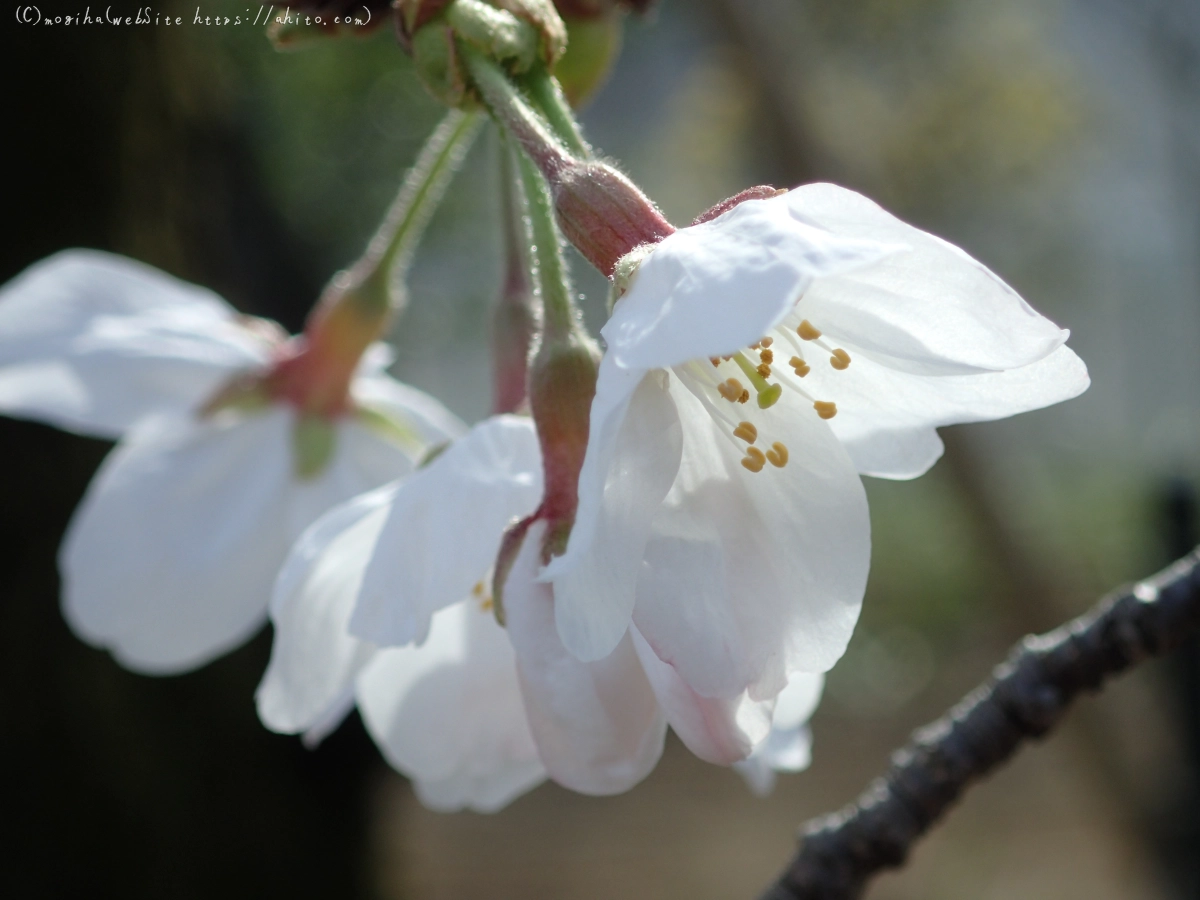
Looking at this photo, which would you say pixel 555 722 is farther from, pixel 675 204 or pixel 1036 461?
pixel 1036 461

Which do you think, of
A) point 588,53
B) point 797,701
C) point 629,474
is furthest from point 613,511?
point 588,53

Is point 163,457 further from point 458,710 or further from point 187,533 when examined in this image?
point 458,710

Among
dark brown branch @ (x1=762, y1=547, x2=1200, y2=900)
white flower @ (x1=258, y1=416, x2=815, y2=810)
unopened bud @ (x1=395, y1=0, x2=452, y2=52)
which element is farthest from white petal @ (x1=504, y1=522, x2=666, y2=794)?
unopened bud @ (x1=395, y1=0, x2=452, y2=52)

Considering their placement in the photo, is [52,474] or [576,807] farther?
[576,807]

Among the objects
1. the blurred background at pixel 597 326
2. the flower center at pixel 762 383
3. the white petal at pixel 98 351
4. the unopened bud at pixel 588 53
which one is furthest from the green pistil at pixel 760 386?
the white petal at pixel 98 351

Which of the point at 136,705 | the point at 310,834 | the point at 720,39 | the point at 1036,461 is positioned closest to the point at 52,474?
the point at 136,705

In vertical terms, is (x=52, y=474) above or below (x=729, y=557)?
below

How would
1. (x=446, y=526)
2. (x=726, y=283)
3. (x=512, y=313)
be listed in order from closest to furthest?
(x=726, y=283), (x=446, y=526), (x=512, y=313)
